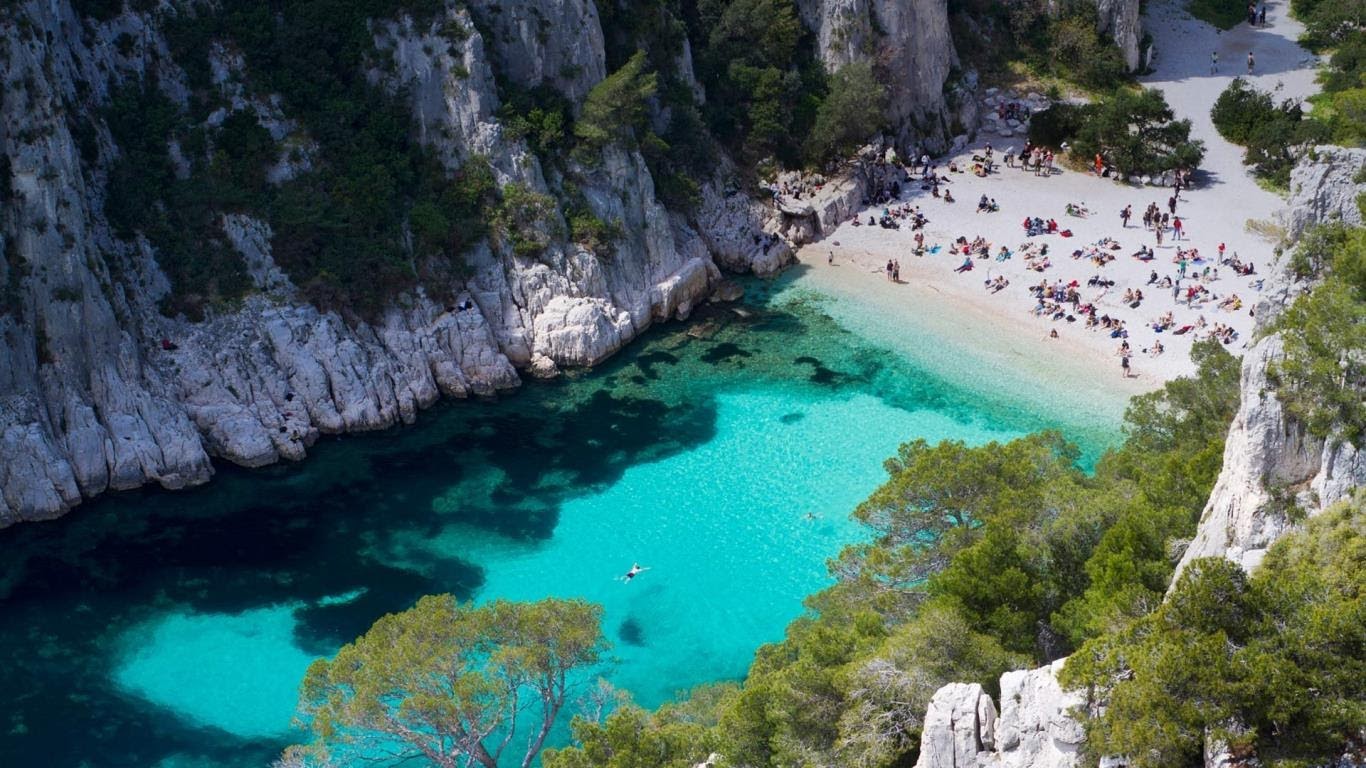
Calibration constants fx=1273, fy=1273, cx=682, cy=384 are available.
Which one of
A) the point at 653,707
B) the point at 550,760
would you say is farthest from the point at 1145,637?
the point at 653,707

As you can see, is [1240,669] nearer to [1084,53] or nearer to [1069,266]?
[1069,266]

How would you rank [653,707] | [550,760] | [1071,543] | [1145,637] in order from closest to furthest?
[1145,637]
[550,760]
[1071,543]
[653,707]

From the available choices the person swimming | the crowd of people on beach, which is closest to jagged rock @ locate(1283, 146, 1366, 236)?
the person swimming

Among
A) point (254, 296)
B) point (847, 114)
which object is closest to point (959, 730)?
point (254, 296)

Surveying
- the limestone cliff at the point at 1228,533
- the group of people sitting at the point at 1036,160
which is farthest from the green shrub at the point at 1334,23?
the limestone cliff at the point at 1228,533

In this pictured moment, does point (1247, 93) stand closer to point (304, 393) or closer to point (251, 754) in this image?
point (304, 393)

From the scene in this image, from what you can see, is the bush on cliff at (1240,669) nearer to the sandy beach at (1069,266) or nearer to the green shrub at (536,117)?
the sandy beach at (1069,266)
